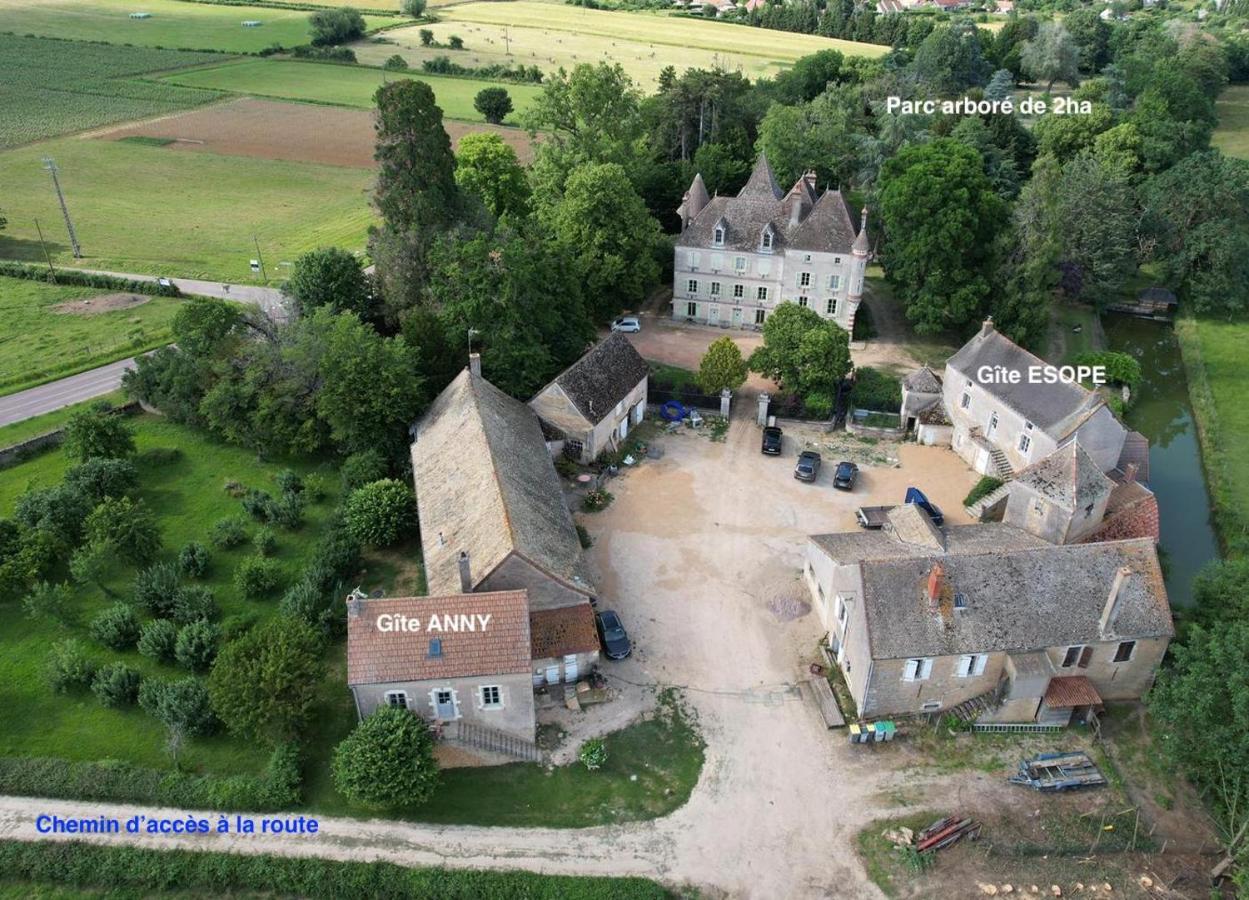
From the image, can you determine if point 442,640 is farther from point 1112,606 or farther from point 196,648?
point 1112,606

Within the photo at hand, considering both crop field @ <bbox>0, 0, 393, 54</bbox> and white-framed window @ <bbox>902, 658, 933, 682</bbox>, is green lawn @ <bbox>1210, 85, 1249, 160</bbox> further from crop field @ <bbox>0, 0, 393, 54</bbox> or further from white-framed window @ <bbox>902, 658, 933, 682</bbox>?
crop field @ <bbox>0, 0, 393, 54</bbox>

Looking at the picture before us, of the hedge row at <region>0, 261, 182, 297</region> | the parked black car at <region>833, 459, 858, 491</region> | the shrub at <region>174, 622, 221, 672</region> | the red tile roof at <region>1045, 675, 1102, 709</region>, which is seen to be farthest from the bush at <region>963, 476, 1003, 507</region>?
the hedge row at <region>0, 261, 182, 297</region>

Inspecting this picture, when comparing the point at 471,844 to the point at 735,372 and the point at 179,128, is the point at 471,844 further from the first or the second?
the point at 179,128

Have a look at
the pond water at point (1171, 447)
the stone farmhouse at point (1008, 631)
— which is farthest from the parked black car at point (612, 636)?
the pond water at point (1171, 447)

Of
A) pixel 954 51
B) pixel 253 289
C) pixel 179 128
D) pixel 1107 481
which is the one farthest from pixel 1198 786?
pixel 179 128

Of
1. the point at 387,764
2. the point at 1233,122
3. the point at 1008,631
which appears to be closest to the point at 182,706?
the point at 387,764
